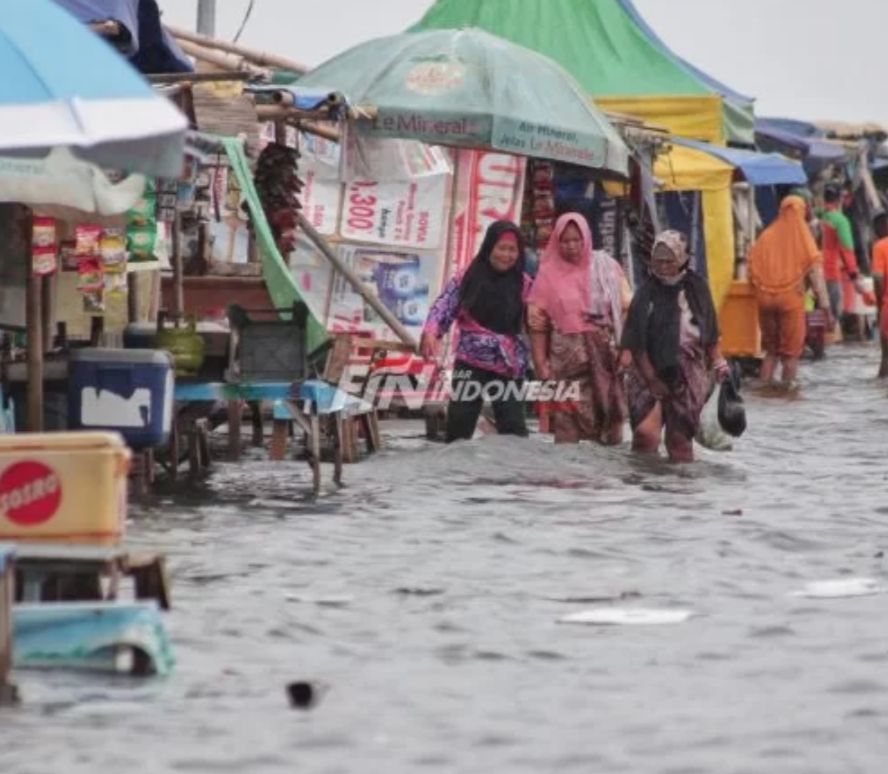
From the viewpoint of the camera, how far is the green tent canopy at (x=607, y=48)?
28.3 m

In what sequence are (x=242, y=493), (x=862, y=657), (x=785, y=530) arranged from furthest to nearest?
1. (x=242, y=493)
2. (x=785, y=530)
3. (x=862, y=657)

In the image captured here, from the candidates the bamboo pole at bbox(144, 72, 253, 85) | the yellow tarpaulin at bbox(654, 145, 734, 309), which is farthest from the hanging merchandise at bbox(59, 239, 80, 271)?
the yellow tarpaulin at bbox(654, 145, 734, 309)

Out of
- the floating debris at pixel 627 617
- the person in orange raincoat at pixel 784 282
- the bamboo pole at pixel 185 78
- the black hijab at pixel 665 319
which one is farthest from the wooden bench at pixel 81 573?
the person in orange raincoat at pixel 784 282

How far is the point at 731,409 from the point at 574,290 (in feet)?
4.46

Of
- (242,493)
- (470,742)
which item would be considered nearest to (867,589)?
(470,742)

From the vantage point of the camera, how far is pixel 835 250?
113ft

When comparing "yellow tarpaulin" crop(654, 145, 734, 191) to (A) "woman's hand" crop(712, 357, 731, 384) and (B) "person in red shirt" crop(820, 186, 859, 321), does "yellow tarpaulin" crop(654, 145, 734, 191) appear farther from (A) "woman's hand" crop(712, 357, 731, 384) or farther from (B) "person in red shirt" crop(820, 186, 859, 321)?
(A) "woman's hand" crop(712, 357, 731, 384)


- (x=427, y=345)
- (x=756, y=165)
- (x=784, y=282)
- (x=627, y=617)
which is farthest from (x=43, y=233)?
(x=756, y=165)

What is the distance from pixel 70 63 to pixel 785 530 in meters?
5.70

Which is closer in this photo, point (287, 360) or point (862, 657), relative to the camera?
point (862, 657)

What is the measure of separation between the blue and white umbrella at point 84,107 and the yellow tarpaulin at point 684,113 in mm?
19397

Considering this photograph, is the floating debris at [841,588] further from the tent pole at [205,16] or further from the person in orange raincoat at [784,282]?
the person in orange raincoat at [784,282]

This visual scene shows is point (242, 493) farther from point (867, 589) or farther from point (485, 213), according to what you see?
point (485, 213)

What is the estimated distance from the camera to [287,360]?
15047 millimetres
